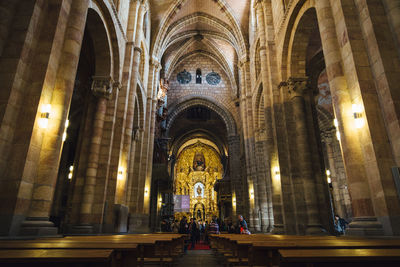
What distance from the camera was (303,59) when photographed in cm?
1225

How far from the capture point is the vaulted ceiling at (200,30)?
2047 cm

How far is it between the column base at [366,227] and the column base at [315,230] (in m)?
3.81

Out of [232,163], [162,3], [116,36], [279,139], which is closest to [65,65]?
[116,36]

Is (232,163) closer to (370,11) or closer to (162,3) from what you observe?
(162,3)

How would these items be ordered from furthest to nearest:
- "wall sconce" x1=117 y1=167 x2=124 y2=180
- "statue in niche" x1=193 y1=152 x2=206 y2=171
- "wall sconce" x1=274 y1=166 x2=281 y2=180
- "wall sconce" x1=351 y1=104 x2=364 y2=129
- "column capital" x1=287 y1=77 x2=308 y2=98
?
"statue in niche" x1=193 y1=152 x2=206 y2=171 → "wall sconce" x1=274 y1=166 x2=281 y2=180 → "column capital" x1=287 y1=77 x2=308 y2=98 → "wall sconce" x1=117 y1=167 x2=124 y2=180 → "wall sconce" x1=351 y1=104 x2=364 y2=129

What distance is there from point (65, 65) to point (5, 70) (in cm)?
147

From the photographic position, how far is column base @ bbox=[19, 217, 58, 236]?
5.23m

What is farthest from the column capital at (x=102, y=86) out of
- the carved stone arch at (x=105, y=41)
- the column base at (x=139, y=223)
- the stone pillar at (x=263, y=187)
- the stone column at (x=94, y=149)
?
the stone pillar at (x=263, y=187)

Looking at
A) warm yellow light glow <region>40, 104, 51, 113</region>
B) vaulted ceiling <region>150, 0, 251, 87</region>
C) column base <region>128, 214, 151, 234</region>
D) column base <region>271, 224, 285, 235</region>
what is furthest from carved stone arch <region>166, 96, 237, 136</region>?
warm yellow light glow <region>40, 104, 51, 113</region>

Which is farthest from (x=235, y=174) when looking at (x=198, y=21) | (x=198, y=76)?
(x=198, y=21)

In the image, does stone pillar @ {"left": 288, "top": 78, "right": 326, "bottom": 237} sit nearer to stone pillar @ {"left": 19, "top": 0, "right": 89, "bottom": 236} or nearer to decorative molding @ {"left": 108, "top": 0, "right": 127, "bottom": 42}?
decorative molding @ {"left": 108, "top": 0, "right": 127, "bottom": 42}

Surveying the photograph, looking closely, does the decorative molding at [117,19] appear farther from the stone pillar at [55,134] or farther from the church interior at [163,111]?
the stone pillar at [55,134]

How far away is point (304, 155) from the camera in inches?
437

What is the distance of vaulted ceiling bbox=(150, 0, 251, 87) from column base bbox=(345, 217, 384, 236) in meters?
17.0
